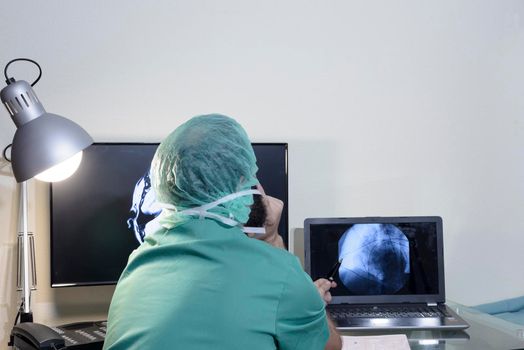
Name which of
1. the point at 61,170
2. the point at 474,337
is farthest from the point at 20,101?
the point at 474,337

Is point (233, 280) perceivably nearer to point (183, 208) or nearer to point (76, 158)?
point (183, 208)

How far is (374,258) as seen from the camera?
2.25m

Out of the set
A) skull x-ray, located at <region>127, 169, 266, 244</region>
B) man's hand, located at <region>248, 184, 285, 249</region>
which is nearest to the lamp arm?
skull x-ray, located at <region>127, 169, 266, 244</region>

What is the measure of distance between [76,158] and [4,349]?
2.54 ft

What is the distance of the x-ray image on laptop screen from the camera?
88.7 inches

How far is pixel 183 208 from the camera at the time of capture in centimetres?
146

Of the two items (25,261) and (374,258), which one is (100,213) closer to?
(25,261)

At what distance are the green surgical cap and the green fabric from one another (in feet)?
0.23

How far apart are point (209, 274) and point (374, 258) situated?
107cm

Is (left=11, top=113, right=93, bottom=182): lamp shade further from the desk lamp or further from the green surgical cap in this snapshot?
the green surgical cap

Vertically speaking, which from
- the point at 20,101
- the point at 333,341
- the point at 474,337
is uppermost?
the point at 20,101

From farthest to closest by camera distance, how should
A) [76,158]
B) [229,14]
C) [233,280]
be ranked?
1. [229,14]
2. [76,158]
3. [233,280]

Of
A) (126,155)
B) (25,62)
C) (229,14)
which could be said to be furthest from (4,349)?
(229,14)

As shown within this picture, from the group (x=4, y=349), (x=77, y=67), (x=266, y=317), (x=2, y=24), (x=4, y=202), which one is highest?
(x=2, y=24)
